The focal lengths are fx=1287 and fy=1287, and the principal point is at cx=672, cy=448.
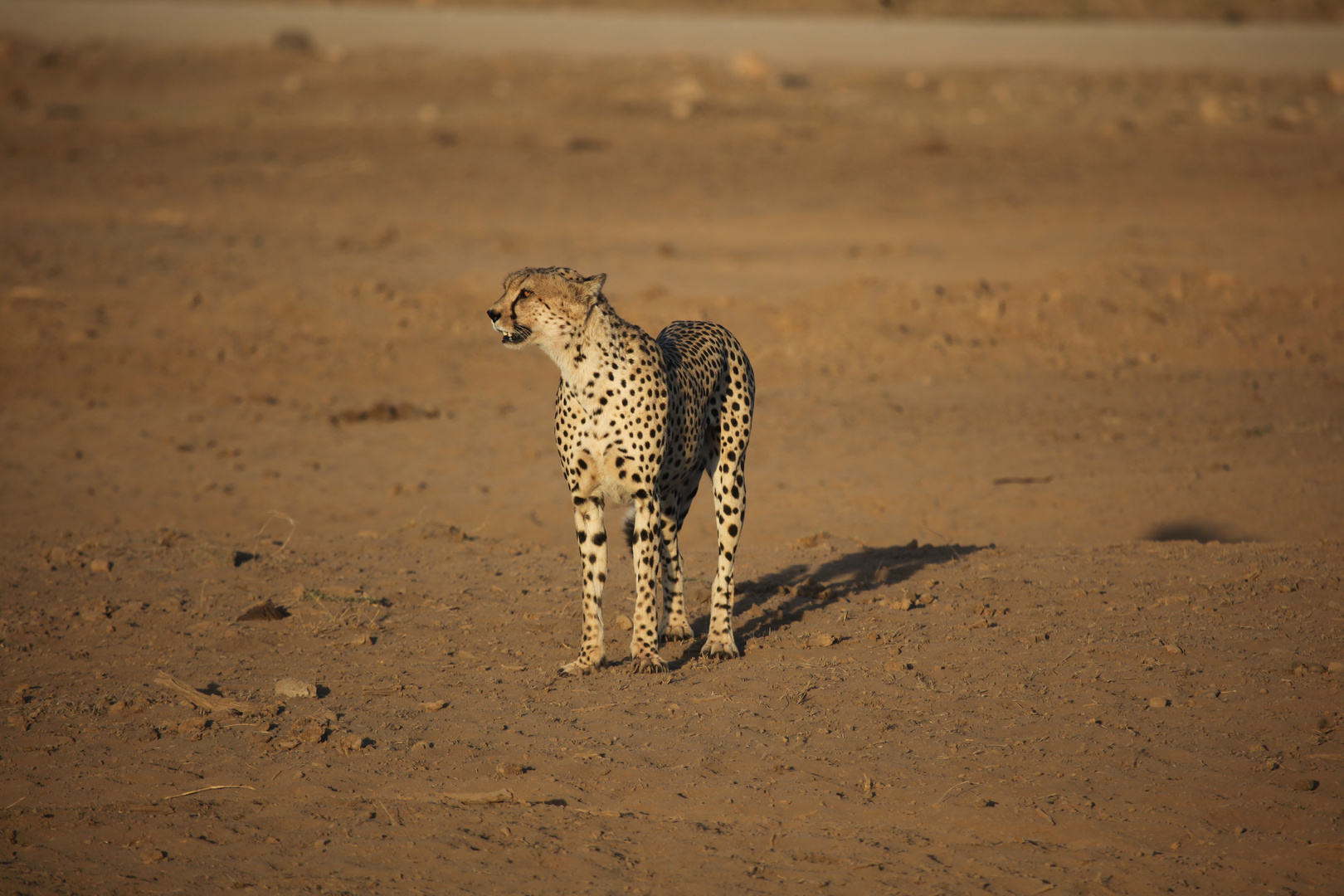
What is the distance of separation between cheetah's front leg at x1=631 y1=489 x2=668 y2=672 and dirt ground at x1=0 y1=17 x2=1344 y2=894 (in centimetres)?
14

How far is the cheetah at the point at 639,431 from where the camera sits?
5.58 metres

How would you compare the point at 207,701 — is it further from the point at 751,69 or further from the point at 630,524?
the point at 751,69

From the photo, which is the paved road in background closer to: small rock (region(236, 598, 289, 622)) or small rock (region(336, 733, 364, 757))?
small rock (region(236, 598, 289, 622))

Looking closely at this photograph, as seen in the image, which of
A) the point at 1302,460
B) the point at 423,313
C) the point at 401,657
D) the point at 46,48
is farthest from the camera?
the point at 46,48

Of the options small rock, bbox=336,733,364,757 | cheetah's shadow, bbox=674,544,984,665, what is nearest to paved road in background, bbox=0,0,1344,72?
cheetah's shadow, bbox=674,544,984,665

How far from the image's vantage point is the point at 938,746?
203 inches

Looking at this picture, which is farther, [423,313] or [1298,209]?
[1298,209]

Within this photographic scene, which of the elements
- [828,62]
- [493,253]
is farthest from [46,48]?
[493,253]

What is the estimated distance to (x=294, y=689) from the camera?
5711 mm

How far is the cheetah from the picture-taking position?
18.3 ft

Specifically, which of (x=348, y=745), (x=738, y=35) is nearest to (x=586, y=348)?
(x=348, y=745)

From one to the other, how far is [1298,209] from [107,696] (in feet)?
57.2

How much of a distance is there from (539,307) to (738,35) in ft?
115

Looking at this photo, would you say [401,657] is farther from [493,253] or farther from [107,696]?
[493,253]
